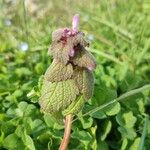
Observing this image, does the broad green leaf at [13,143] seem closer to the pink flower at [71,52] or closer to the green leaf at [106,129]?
the green leaf at [106,129]

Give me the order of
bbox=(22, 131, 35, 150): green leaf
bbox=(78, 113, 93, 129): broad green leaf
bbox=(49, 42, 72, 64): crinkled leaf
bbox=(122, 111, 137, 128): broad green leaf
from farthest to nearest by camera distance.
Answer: bbox=(122, 111, 137, 128): broad green leaf, bbox=(78, 113, 93, 129): broad green leaf, bbox=(22, 131, 35, 150): green leaf, bbox=(49, 42, 72, 64): crinkled leaf

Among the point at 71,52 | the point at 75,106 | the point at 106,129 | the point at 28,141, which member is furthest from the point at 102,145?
the point at 71,52

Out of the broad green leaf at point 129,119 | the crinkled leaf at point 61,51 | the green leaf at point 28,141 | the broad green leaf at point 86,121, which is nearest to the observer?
the crinkled leaf at point 61,51

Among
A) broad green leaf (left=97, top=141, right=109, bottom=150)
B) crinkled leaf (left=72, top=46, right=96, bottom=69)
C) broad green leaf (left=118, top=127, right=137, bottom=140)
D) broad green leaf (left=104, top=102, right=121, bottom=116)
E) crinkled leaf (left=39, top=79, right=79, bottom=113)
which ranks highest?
crinkled leaf (left=72, top=46, right=96, bottom=69)

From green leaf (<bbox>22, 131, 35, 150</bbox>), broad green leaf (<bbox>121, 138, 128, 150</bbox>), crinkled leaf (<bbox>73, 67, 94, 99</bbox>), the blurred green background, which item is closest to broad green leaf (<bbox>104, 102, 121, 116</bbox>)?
the blurred green background

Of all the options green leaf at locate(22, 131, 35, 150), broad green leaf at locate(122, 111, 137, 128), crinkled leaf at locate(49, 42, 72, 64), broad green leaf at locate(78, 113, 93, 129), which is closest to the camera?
crinkled leaf at locate(49, 42, 72, 64)

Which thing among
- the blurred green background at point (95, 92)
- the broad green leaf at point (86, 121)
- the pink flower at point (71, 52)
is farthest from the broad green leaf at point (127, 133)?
the pink flower at point (71, 52)

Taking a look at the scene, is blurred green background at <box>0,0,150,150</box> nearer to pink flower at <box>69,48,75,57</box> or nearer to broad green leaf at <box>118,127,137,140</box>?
broad green leaf at <box>118,127,137,140</box>

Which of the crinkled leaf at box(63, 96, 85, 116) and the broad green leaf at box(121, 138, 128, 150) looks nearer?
the crinkled leaf at box(63, 96, 85, 116)

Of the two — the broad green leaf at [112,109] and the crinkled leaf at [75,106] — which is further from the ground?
the crinkled leaf at [75,106]
